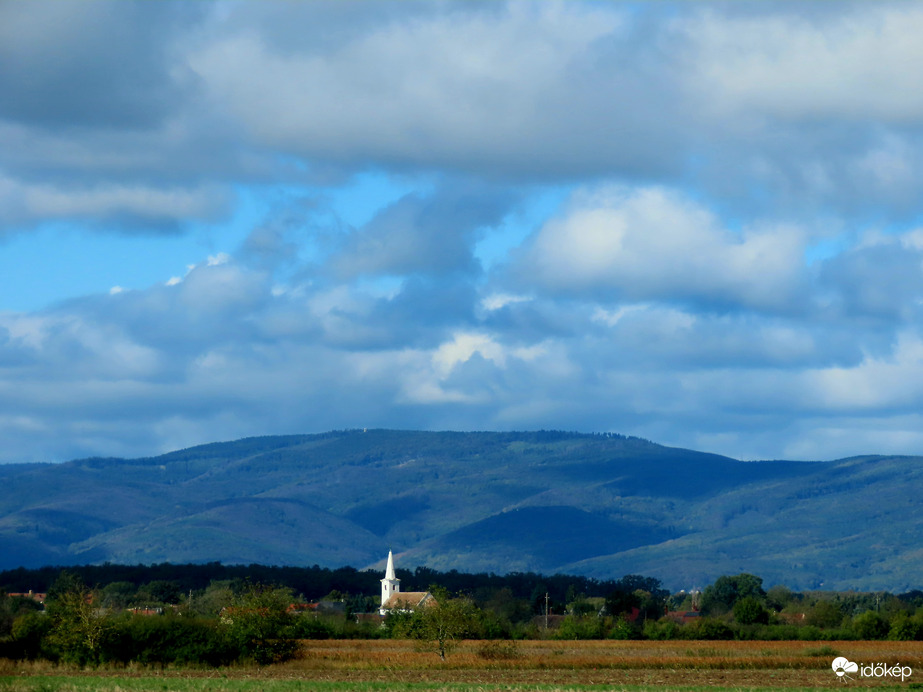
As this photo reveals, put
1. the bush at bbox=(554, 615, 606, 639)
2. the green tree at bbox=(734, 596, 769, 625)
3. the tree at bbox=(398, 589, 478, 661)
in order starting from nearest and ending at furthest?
the tree at bbox=(398, 589, 478, 661) → the bush at bbox=(554, 615, 606, 639) → the green tree at bbox=(734, 596, 769, 625)

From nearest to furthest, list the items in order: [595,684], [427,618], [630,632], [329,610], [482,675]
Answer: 1. [595,684]
2. [482,675]
3. [427,618]
4. [630,632]
5. [329,610]

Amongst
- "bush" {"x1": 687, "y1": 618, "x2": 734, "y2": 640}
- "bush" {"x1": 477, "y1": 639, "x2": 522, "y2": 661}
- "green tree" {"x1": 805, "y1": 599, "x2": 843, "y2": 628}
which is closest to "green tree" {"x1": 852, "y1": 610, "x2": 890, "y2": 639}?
"bush" {"x1": 687, "y1": 618, "x2": 734, "y2": 640}

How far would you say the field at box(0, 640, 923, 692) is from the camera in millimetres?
62031

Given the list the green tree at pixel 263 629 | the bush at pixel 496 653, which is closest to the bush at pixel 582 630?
the bush at pixel 496 653

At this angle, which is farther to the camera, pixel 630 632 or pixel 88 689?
pixel 630 632

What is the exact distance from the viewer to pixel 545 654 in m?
91.2

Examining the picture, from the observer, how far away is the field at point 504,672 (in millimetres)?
62031

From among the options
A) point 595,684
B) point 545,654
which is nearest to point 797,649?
point 545,654

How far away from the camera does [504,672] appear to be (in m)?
74.7

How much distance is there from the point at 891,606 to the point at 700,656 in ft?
357

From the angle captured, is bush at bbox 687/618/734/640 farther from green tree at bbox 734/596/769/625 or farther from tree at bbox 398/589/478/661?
tree at bbox 398/589/478/661

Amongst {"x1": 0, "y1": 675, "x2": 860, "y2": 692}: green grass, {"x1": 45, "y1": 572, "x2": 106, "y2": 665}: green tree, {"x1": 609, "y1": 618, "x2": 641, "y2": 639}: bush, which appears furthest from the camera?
{"x1": 609, "y1": 618, "x2": 641, "y2": 639}: bush

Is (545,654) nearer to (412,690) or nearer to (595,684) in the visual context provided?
(595,684)

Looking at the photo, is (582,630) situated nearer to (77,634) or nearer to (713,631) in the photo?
(713,631)
